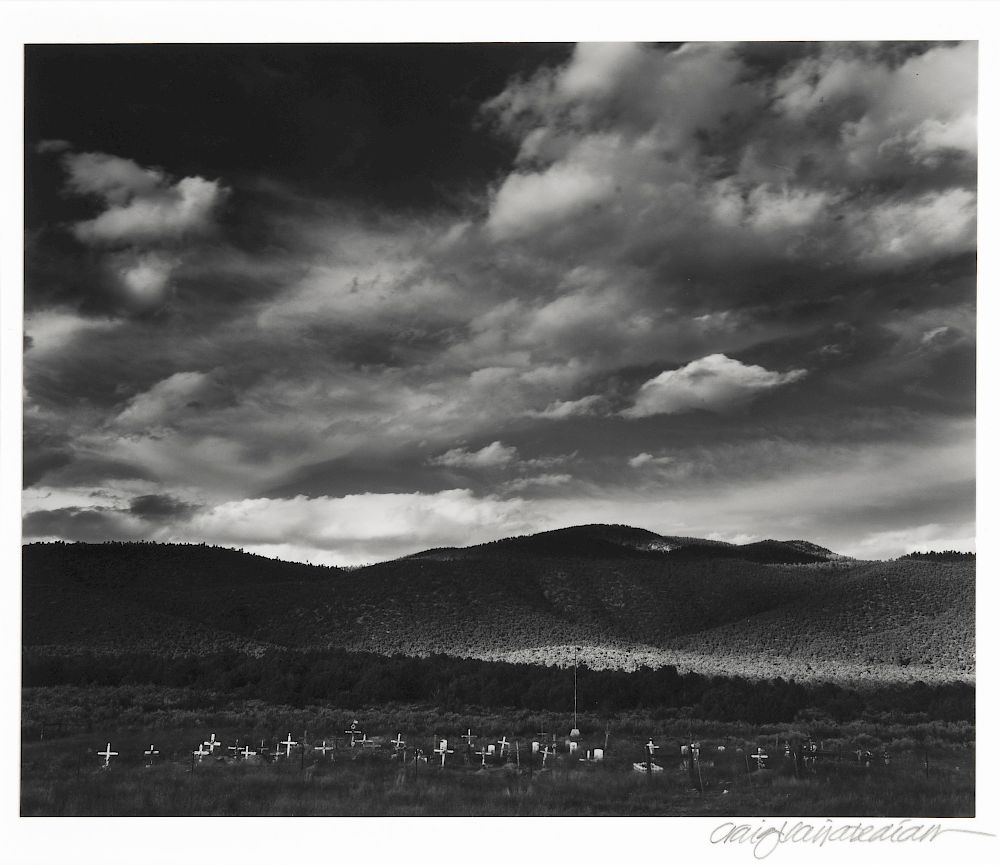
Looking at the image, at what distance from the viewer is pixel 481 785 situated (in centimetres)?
990

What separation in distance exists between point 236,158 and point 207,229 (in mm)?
1092

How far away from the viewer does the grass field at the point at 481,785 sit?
9594 millimetres

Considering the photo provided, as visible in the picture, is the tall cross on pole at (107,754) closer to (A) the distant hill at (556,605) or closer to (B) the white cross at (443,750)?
(A) the distant hill at (556,605)

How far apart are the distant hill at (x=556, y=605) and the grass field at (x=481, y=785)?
317 centimetres

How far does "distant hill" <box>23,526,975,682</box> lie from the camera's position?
1507 centimetres

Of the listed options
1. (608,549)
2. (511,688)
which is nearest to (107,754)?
(511,688)
